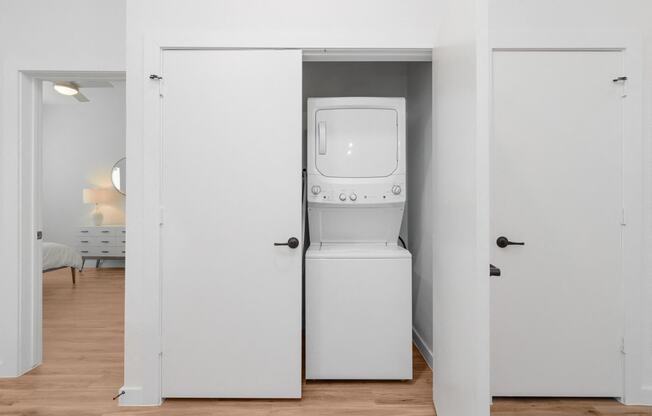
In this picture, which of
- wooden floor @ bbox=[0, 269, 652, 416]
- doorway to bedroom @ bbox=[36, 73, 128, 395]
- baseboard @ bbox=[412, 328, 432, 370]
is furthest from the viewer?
doorway to bedroom @ bbox=[36, 73, 128, 395]

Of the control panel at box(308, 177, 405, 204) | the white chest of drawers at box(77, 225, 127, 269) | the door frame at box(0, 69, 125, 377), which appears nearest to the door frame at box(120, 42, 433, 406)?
the door frame at box(0, 69, 125, 377)

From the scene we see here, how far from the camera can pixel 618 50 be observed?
1963 millimetres

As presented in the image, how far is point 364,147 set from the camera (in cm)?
232

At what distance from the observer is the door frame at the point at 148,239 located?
6.36 ft

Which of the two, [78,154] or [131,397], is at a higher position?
[78,154]

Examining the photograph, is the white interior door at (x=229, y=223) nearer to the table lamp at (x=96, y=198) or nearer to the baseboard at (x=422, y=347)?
the baseboard at (x=422, y=347)

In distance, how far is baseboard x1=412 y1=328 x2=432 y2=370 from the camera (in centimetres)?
247

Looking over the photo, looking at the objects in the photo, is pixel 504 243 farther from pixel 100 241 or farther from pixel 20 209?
pixel 100 241

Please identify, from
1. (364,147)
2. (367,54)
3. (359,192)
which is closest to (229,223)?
(359,192)

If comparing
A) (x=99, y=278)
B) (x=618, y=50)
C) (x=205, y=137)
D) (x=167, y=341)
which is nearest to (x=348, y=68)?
(x=205, y=137)

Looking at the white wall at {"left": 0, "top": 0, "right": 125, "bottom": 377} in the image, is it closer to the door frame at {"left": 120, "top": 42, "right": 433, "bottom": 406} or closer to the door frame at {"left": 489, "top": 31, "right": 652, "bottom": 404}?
the door frame at {"left": 120, "top": 42, "right": 433, "bottom": 406}

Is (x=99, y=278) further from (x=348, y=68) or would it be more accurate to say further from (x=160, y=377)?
(x=348, y=68)

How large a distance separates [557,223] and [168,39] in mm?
2401

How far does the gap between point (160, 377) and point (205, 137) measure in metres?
1.35
